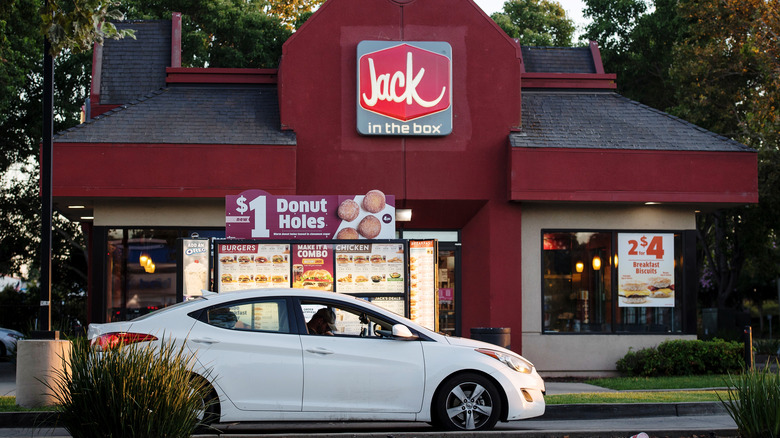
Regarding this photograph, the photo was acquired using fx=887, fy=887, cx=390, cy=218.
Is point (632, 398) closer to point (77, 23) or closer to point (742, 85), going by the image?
point (77, 23)

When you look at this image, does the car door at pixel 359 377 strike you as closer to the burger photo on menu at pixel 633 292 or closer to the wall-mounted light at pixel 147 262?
the wall-mounted light at pixel 147 262

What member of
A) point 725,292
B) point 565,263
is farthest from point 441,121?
point 725,292

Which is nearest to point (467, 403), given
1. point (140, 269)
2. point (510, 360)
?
point (510, 360)

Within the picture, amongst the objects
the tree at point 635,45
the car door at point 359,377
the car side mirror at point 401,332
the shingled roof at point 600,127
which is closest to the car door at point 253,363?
the car door at point 359,377

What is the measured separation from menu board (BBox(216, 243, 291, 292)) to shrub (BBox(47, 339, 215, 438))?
6.49 metres

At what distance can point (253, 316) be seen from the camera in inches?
378

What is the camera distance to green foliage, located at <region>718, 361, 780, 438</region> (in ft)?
24.6

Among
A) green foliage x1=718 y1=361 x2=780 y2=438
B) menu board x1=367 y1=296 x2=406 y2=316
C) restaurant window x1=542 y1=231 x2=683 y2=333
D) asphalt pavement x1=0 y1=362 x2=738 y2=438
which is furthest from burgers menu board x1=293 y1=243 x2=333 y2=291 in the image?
green foliage x1=718 y1=361 x2=780 y2=438

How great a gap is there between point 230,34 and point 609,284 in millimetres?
19443

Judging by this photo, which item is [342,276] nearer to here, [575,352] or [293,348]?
[293,348]

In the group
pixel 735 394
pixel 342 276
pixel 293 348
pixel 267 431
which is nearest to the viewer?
pixel 735 394

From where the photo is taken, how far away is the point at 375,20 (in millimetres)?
18094

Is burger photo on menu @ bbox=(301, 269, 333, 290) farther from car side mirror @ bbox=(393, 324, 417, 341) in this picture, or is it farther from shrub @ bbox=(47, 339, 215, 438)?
shrub @ bbox=(47, 339, 215, 438)

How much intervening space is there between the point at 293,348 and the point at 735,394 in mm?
4368
